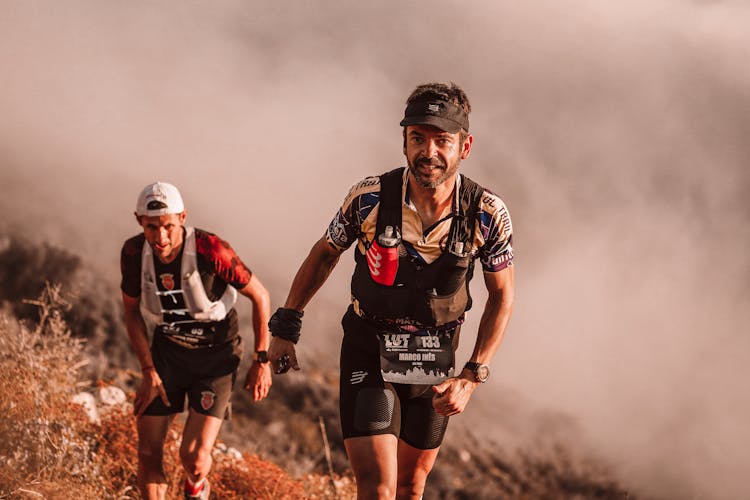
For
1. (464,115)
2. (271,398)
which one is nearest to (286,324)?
(464,115)

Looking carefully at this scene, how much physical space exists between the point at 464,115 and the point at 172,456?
13.4 ft

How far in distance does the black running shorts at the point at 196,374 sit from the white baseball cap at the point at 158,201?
35.3 inches

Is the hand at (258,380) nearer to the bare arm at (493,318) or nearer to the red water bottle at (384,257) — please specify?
the red water bottle at (384,257)

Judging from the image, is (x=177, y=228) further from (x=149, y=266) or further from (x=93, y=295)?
(x=93, y=295)

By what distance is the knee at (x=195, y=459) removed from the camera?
4.67m

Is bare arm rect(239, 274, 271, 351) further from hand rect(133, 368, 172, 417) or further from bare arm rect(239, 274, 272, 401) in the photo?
hand rect(133, 368, 172, 417)

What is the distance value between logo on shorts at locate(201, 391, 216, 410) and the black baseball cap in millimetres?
2293

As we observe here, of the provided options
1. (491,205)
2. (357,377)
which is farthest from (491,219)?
(357,377)

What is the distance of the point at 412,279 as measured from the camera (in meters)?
3.41

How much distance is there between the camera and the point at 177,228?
456cm

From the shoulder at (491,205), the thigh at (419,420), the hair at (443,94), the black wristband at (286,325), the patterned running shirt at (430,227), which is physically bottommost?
the thigh at (419,420)

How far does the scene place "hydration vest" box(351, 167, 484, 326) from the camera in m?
3.36

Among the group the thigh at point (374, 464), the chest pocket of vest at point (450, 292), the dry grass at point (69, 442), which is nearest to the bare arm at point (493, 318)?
the chest pocket of vest at point (450, 292)

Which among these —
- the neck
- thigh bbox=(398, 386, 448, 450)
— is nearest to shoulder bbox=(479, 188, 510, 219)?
the neck
